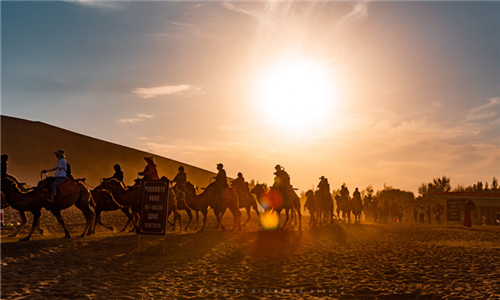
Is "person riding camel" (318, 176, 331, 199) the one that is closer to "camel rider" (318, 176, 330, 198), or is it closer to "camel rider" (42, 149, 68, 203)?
"camel rider" (318, 176, 330, 198)

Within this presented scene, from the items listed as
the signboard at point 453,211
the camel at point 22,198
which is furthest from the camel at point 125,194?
the signboard at point 453,211

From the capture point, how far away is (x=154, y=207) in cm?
1273

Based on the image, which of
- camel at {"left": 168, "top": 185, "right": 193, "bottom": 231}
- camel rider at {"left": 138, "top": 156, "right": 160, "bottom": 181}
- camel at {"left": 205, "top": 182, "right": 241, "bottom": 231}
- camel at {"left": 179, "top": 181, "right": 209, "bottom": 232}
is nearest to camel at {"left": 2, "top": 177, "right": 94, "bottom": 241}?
camel rider at {"left": 138, "top": 156, "right": 160, "bottom": 181}

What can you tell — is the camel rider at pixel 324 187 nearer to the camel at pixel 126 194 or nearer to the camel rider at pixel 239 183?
the camel rider at pixel 239 183

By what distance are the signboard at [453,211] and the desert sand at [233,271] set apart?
27.5m

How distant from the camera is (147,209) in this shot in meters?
12.8

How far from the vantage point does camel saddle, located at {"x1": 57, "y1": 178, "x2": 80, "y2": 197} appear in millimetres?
13789

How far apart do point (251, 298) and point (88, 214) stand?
9880 mm

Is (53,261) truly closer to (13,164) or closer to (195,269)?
(195,269)

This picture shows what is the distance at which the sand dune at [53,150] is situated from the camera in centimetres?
6027

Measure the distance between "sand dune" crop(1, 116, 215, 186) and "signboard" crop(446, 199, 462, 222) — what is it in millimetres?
45565

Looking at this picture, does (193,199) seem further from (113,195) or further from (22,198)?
(22,198)

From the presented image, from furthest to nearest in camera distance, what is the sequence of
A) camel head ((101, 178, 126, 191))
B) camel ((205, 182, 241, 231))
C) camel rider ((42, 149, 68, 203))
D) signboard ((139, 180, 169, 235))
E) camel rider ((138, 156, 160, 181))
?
camel ((205, 182, 241, 231)) < camel head ((101, 178, 126, 191)) < camel rider ((138, 156, 160, 181)) < camel rider ((42, 149, 68, 203)) < signboard ((139, 180, 169, 235))

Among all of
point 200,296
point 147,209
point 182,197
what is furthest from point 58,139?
point 200,296
